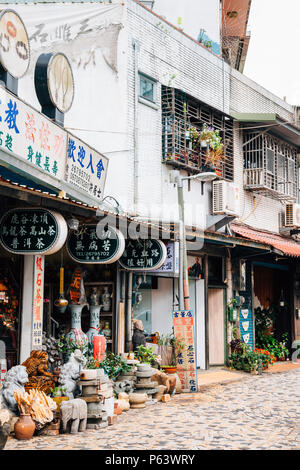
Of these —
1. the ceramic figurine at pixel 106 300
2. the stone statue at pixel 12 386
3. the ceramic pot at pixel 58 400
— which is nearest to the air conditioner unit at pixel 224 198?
the ceramic figurine at pixel 106 300

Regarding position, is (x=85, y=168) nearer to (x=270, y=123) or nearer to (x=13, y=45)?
(x=13, y=45)

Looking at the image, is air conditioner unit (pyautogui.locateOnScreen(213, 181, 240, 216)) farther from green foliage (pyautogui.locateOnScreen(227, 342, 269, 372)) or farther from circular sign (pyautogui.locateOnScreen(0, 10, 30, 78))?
circular sign (pyautogui.locateOnScreen(0, 10, 30, 78))

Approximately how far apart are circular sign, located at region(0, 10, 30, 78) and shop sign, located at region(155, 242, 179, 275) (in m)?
5.85

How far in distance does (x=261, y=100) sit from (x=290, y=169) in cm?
309

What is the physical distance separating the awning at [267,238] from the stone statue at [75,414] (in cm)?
978

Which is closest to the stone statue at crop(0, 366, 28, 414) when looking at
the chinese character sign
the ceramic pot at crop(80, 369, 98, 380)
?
the ceramic pot at crop(80, 369, 98, 380)

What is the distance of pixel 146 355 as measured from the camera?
44.3ft

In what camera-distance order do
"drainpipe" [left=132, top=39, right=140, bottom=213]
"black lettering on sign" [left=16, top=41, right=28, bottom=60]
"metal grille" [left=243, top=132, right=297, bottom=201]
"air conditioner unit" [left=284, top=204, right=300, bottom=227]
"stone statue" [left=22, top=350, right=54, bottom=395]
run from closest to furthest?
"stone statue" [left=22, top=350, right=54, bottom=395]
"black lettering on sign" [left=16, top=41, right=28, bottom=60]
"drainpipe" [left=132, top=39, right=140, bottom=213]
"metal grille" [left=243, top=132, right=297, bottom=201]
"air conditioner unit" [left=284, top=204, right=300, bottom=227]

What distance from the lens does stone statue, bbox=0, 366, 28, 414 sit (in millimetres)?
8711

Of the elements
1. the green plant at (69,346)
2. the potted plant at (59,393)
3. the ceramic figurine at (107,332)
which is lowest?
the potted plant at (59,393)

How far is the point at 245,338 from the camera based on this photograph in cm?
1978

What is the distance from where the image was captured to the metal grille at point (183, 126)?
16.8m

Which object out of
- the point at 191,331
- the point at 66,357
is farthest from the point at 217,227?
the point at 66,357

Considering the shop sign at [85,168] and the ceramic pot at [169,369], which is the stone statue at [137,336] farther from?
the shop sign at [85,168]
